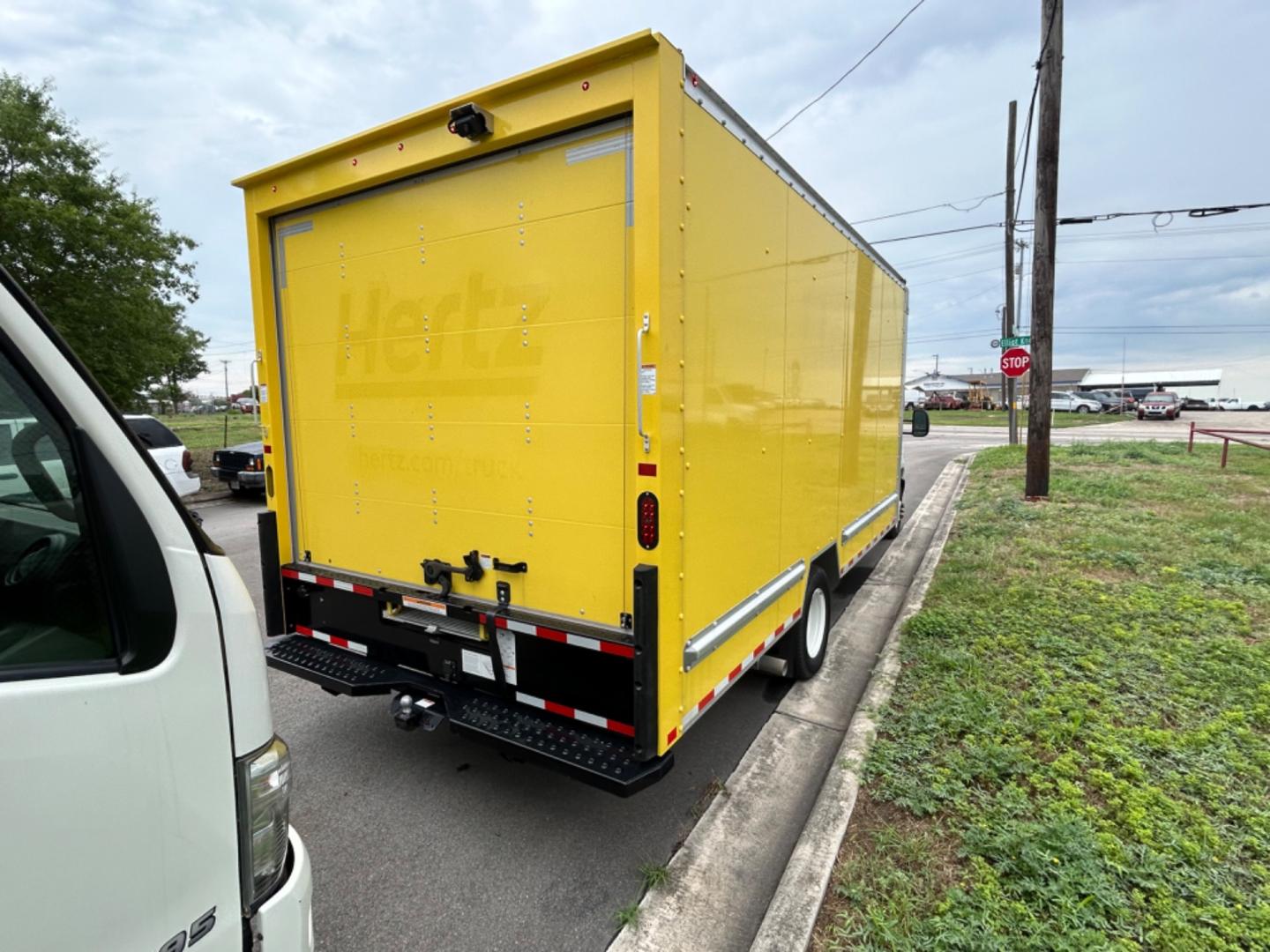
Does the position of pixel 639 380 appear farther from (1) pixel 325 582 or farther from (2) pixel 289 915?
(1) pixel 325 582

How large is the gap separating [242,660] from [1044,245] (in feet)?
40.7

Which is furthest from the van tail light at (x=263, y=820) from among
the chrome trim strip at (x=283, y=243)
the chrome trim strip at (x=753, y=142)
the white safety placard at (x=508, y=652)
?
the chrome trim strip at (x=283, y=243)

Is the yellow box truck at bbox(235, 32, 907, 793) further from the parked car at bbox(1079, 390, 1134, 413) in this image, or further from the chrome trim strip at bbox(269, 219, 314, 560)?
the parked car at bbox(1079, 390, 1134, 413)

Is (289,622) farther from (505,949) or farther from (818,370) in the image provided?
(818,370)

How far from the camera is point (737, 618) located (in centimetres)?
312

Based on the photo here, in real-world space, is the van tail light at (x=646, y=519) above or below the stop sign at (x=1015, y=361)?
below

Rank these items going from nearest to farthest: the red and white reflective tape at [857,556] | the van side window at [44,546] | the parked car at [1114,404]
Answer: the van side window at [44,546] → the red and white reflective tape at [857,556] → the parked car at [1114,404]

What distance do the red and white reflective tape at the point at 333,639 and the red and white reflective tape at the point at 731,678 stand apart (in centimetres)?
183

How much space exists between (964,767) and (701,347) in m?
2.37

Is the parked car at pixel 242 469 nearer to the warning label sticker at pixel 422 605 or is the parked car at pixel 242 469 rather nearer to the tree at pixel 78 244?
the tree at pixel 78 244

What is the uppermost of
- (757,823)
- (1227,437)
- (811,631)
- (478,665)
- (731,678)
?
(1227,437)

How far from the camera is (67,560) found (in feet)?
3.72

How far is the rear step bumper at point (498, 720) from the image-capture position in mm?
2496

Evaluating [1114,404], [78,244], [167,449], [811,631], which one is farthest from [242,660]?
[1114,404]
